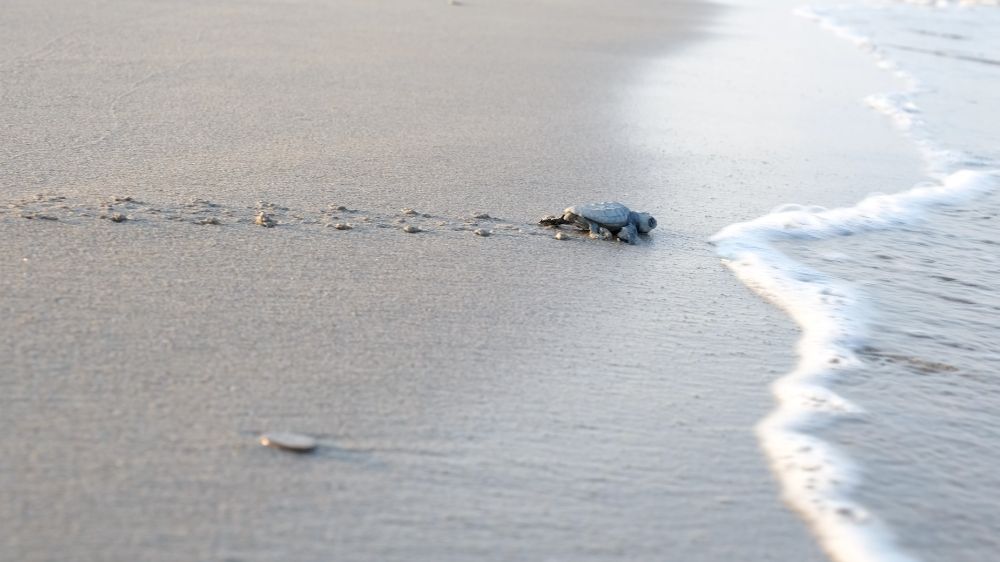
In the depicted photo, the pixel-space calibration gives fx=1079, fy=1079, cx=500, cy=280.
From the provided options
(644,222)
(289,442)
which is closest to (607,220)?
(644,222)

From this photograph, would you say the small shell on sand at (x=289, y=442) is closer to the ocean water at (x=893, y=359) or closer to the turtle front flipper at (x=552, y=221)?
the ocean water at (x=893, y=359)

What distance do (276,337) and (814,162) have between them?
4.20 m

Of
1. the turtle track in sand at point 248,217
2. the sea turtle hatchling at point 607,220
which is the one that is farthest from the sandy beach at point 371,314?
the sea turtle hatchling at point 607,220

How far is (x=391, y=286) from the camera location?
11.8ft

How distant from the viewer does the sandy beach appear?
2.32 metres

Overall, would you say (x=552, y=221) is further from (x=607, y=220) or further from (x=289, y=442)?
(x=289, y=442)

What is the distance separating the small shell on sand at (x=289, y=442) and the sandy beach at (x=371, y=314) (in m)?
0.03

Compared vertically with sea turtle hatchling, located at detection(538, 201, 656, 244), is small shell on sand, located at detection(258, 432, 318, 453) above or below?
below

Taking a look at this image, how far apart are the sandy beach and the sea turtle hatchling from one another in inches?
4.8

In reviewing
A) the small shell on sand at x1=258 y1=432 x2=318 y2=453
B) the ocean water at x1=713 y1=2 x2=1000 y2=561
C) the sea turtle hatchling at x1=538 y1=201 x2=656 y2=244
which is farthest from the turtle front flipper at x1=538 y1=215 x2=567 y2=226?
the small shell on sand at x1=258 y1=432 x2=318 y2=453

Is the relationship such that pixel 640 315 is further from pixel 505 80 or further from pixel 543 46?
pixel 543 46

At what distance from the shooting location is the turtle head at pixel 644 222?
4414 millimetres

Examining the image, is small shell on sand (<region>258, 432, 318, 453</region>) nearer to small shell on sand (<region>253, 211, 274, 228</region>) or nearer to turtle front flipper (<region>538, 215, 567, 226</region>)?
small shell on sand (<region>253, 211, 274, 228</region>)

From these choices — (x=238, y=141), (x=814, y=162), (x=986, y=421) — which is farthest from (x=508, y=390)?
(x=814, y=162)
